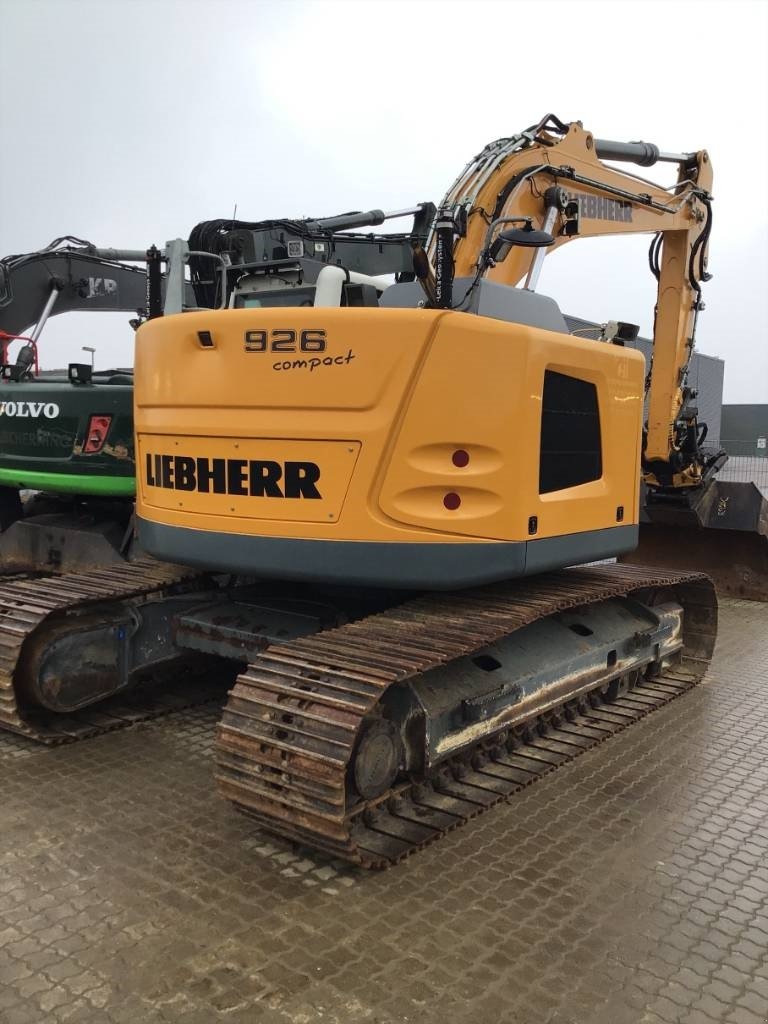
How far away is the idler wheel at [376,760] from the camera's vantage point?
3.24 m

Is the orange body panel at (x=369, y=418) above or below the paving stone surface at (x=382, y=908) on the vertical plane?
above

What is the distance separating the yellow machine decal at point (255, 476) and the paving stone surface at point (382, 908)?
1.29m

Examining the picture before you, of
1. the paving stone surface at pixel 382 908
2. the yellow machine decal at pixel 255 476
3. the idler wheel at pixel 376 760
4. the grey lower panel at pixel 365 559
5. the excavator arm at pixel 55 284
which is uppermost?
the excavator arm at pixel 55 284

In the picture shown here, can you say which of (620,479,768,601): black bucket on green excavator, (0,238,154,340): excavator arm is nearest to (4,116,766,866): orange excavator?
(0,238,154,340): excavator arm

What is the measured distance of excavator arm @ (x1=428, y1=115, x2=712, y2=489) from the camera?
5.20 m

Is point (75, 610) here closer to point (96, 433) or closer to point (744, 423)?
point (96, 433)

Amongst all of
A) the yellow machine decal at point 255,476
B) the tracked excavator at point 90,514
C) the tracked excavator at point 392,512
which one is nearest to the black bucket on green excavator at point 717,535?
the tracked excavator at point 90,514

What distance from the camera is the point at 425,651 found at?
343 centimetres

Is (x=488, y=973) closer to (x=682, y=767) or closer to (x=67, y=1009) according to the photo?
(x=67, y=1009)

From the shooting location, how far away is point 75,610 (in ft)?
15.0

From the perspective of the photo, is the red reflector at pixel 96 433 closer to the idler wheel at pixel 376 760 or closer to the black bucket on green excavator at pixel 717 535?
the idler wheel at pixel 376 760

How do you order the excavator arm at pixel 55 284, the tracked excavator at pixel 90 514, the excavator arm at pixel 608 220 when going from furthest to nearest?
the excavator arm at pixel 55 284 < the excavator arm at pixel 608 220 < the tracked excavator at pixel 90 514

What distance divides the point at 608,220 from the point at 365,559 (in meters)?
4.00

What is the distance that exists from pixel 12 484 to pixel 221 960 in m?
5.12
